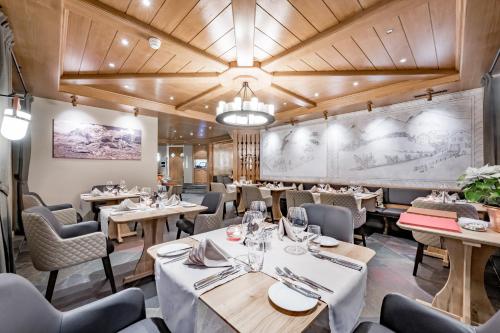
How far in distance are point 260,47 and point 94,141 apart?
4475 millimetres

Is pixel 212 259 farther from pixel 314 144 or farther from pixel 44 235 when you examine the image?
pixel 314 144

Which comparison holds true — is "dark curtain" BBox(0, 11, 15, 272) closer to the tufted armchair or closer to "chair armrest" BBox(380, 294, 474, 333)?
the tufted armchair

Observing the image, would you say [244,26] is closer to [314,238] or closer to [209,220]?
[314,238]

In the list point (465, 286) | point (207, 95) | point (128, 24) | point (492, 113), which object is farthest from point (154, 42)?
point (492, 113)

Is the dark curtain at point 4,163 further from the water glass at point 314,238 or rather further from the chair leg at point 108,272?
the water glass at point 314,238

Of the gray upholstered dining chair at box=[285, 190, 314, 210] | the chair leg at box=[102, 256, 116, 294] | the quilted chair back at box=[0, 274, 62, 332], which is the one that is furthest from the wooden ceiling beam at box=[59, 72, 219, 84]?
the quilted chair back at box=[0, 274, 62, 332]

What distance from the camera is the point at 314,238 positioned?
157 centimetres

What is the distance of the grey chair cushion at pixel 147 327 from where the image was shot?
1.12m

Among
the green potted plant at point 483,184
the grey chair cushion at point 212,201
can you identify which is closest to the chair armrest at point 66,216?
the grey chair cushion at point 212,201

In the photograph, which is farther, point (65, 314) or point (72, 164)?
point (72, 164)

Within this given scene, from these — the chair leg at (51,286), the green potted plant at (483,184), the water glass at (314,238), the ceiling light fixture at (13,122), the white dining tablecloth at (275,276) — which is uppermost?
the ceiling light fixture at (13,122)

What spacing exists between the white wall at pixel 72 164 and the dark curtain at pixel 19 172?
40 cm

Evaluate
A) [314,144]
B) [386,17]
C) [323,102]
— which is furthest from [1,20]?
[314,144]

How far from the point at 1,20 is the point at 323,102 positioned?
5.35 metres
